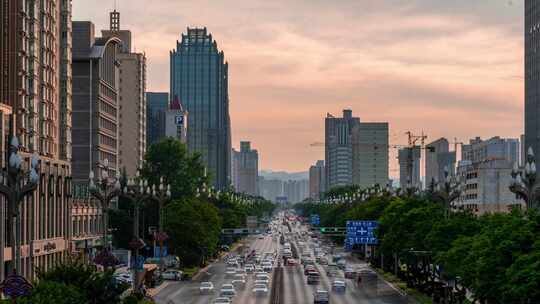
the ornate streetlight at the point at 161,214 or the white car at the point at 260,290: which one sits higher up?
the ornate streetlight at the point at 161,214

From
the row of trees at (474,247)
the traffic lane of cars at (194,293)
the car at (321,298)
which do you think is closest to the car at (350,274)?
the row of trees at (474,247)

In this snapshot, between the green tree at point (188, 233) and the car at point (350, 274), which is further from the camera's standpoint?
the green tree at point (188, 233)

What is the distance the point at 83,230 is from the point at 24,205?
4134 cm

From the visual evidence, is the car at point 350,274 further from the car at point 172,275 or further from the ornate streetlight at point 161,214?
the ornate streetlight at point 161,214

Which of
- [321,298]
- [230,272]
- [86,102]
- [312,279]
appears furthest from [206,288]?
[86,102]

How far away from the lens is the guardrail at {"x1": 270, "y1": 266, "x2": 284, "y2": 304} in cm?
9994

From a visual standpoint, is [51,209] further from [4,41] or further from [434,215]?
[434,215]

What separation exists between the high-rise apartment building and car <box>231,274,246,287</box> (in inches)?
782

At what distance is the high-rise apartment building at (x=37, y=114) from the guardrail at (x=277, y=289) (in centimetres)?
2096

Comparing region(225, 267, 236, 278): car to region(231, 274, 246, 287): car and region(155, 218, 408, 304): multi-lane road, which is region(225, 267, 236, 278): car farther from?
region(231, 274, 246, 287): car

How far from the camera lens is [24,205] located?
11038 cm

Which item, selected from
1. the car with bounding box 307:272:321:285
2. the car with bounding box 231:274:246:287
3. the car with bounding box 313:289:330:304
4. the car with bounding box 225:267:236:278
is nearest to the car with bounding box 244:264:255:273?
the car with bounding box 225:267:236:278

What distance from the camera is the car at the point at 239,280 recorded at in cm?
12315

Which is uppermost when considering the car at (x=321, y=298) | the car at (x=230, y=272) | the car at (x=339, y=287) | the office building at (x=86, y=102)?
the office building at (x=86, y=102)
